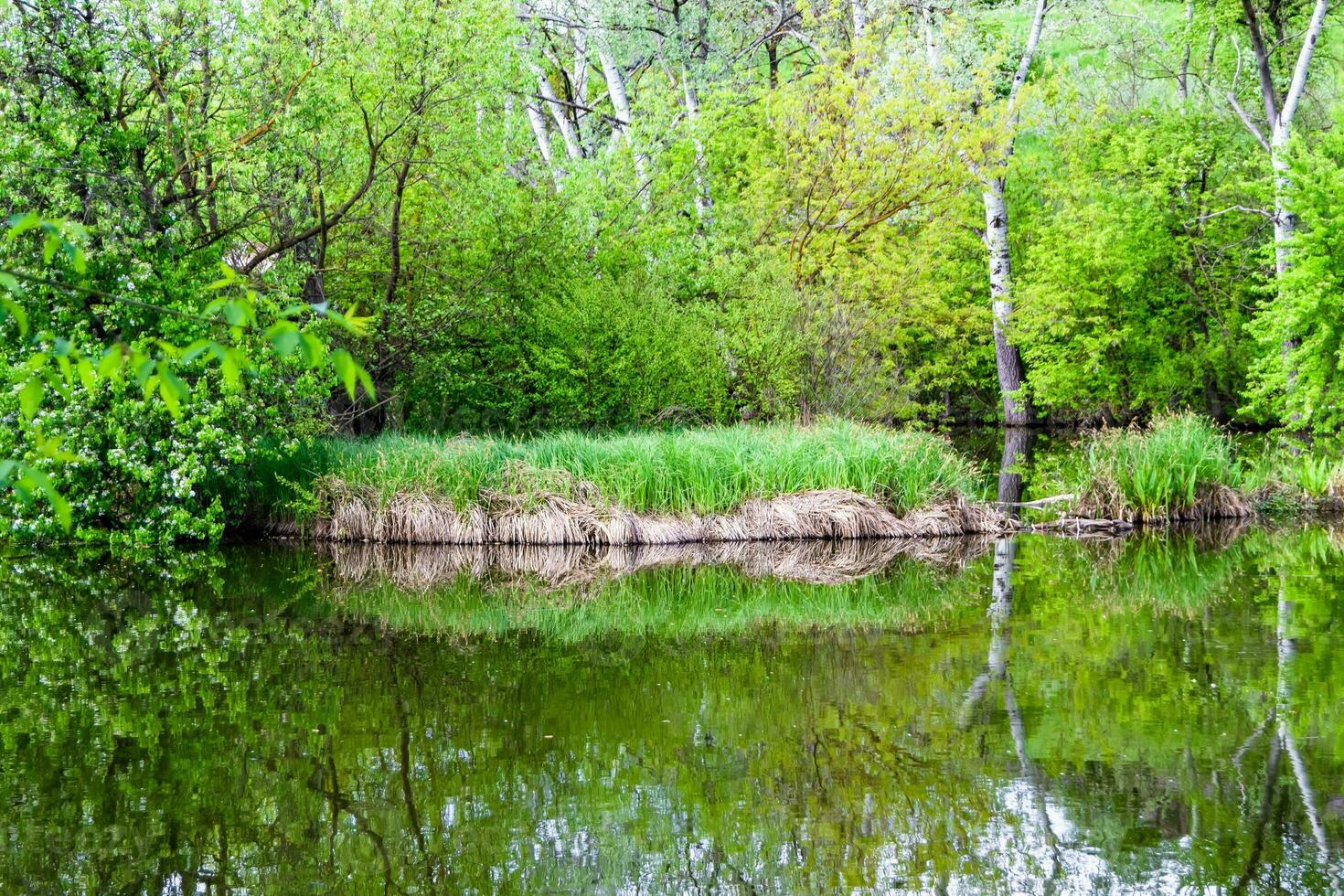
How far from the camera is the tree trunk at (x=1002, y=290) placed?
22.9 meters

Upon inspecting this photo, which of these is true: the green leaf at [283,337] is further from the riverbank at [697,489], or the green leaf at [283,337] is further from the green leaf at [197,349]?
the riverbank at [697,489]

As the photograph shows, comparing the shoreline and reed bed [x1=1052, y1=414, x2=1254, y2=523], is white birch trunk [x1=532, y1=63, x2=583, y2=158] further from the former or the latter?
reed bed [x1=1052, y1=414, x2=1254, y2=523]

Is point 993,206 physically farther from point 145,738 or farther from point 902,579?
point 145,738

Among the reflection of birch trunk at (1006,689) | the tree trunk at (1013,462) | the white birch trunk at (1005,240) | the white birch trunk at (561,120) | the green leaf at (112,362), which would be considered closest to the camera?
the green leaf at (112,362)

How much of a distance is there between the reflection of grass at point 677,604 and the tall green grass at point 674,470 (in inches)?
83.6

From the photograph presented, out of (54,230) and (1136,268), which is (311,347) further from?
(1136,268)

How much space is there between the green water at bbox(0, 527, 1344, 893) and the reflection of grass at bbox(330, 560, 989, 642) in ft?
0.17

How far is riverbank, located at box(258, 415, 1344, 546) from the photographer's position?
13117mm

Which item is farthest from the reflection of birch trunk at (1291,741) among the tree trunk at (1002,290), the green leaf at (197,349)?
the tree trunk at (1002,290)

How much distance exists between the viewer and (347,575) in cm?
1134

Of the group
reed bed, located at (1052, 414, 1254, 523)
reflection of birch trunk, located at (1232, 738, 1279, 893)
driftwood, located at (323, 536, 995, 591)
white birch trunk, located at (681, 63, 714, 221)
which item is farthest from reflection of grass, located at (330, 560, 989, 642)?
white birch trunk, located at (681, 63, 714, 221)

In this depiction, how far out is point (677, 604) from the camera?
9.63m

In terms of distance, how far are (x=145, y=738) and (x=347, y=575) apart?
5.41m

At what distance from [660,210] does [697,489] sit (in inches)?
280
